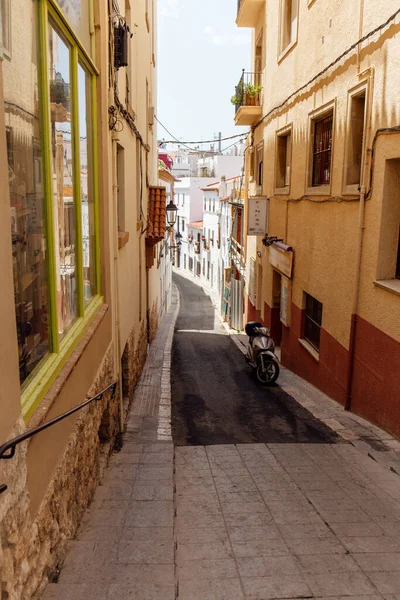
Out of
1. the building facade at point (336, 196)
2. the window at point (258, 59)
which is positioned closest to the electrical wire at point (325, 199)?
the building facade at point (336, 196)

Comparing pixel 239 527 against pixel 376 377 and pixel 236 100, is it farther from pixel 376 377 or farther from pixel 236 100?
pixel 236 100

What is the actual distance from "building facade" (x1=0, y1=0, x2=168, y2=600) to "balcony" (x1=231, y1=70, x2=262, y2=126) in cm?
970

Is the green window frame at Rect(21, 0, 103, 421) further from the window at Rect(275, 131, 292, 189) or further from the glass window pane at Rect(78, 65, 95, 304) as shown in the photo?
the window at Rect(275, 131, 292, 189)

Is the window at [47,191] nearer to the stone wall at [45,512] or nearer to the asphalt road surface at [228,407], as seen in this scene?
the stone wall at [45,512]

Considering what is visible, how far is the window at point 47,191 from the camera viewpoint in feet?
10.5

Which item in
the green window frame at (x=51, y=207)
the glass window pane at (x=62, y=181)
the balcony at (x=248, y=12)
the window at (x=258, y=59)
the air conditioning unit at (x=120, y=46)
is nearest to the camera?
the green window frame at (x=51, y=207)

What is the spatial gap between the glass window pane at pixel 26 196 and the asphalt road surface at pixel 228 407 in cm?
408

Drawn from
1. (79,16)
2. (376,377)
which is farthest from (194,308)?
(79,16)

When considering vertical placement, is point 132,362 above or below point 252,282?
below

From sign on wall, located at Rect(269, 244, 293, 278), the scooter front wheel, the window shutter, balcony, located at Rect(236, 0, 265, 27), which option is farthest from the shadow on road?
the scooter front wheel

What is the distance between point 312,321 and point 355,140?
4.00 meters

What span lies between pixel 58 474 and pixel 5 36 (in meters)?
2.80

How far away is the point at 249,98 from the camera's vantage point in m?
16.6

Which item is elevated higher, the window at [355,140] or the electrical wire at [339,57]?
the electrical wire at [339,57]
